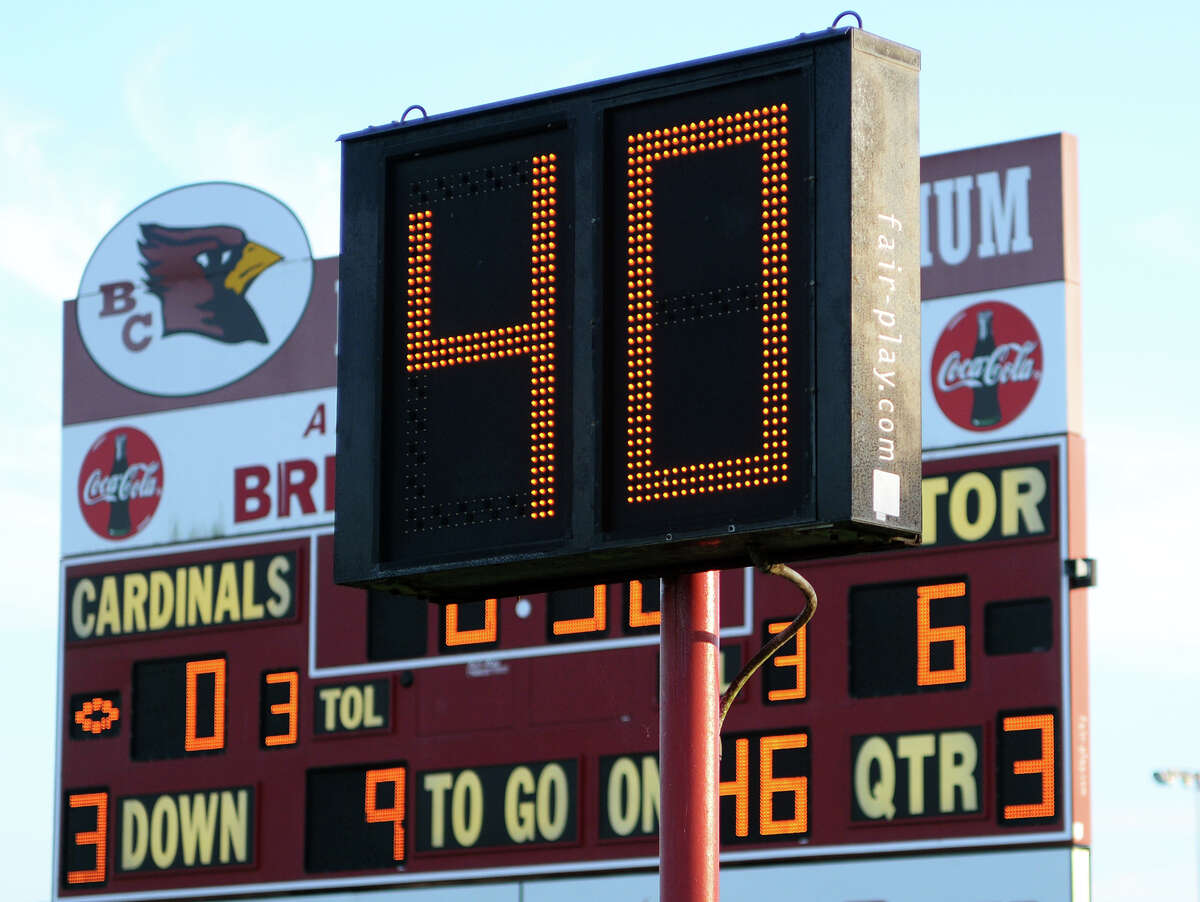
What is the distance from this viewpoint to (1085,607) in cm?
1769

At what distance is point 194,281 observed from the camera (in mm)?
23250

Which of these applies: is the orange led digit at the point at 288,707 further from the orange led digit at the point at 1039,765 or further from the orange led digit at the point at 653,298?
the orange led digit at the point at 653,298

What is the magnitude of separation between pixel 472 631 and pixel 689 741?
13.5 m

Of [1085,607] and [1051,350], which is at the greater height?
[1051,350]

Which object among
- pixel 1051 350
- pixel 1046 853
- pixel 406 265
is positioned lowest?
pixel 1046 853

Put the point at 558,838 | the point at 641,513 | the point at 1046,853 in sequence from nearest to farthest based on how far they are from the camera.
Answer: the point at 641,513, the point at 1046,853, the point at 558,838

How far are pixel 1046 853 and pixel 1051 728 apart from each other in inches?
33.2

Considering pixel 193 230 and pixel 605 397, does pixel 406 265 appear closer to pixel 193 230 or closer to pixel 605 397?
pixel 605 397

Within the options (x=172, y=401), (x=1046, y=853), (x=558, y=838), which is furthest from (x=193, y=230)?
(x=1046, y=853)

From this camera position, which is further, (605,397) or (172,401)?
(172,401)

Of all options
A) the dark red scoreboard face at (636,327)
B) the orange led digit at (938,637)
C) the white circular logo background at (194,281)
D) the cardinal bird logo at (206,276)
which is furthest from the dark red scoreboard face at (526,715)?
the dark red scoreboard face at (636,327)

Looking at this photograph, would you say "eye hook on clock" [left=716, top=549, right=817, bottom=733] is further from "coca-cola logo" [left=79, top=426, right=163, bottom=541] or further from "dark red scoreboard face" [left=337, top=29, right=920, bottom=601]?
"coca-cola logo" [left=79, top=426, right=163, bottom=541]

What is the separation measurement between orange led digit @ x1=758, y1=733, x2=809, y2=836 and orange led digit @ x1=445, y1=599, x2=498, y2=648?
275 centimetres

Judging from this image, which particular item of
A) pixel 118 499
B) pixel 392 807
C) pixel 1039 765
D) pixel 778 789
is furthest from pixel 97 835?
pixel 1039 765
